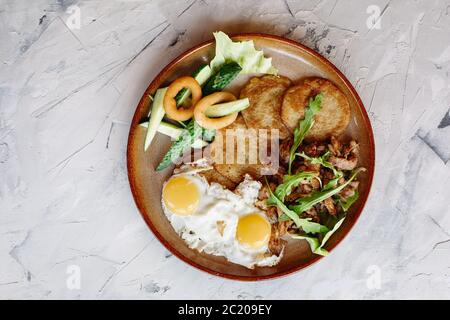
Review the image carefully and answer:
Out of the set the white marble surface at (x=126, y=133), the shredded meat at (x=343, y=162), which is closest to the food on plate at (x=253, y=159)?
the shredded meat at (x=343, y=162)

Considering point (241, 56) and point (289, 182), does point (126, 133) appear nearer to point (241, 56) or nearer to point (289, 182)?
point (241, 56)

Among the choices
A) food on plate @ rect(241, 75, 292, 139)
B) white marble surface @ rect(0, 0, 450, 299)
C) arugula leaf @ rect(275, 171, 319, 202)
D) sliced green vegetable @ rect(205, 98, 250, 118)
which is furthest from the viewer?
white marble surface @ rect(0, 0, 450, 299)

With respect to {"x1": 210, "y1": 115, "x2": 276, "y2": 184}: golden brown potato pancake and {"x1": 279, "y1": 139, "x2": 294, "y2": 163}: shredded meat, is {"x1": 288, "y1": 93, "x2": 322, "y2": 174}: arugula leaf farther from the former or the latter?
{"x1": 210, "y1": 115, "x2": 276, "y2": 184}: golden brown potato pancake

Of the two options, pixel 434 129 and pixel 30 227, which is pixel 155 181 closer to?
pixel 30 227

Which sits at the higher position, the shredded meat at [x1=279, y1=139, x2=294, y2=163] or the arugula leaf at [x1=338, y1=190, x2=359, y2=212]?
the shredded meat at [x1=279, y1=139, x2=294, y2=163]

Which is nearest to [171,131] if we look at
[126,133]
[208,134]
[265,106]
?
[208,134]

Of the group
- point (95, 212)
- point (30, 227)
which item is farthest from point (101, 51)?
point (30, 227)

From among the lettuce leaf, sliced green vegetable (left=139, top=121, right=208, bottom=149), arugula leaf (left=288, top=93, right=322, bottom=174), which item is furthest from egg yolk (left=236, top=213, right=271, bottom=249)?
the lettuce leaf
